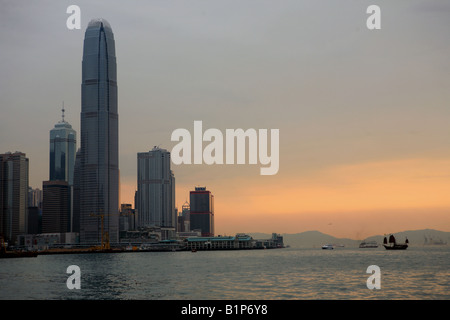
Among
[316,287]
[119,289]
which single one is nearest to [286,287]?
[316,287]

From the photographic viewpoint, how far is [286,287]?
67375mm

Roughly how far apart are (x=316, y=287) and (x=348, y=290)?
553cm
